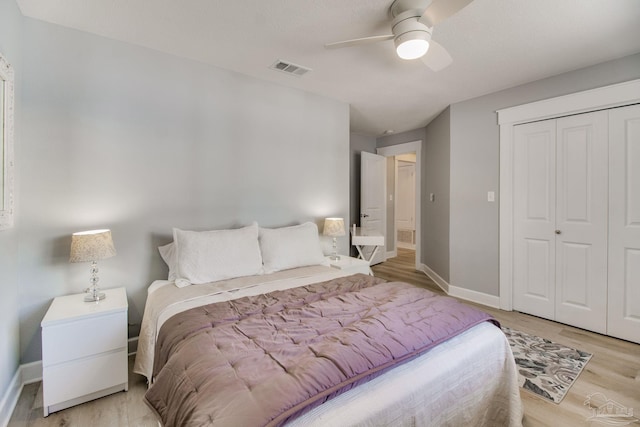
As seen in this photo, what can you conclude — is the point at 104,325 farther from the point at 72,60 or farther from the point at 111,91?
the point at 72,60

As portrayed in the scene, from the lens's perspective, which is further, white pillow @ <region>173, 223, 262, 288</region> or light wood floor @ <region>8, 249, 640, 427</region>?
white pillow @ <region>173, 223, 262, 288</region>

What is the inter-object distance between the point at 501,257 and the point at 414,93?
2145 mm

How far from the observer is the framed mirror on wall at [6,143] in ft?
5.08

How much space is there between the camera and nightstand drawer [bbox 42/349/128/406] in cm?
167

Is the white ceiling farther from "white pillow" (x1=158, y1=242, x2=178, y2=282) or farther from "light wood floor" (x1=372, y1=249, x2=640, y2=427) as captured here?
"light wood floor" (x1=372, y1=249, x2=640, y2=427)

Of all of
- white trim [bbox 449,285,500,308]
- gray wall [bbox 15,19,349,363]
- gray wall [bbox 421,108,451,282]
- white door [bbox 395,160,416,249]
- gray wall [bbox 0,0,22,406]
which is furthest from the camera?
white door [bbox 395,160,416,249]

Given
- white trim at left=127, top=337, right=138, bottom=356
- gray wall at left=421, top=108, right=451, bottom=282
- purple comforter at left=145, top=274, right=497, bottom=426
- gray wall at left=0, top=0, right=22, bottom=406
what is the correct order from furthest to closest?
gray wall at left=421, top=108, right=451, bottom=282, white trim at left=127, top=337, right=138, bottom=356, gray wall at left=0, top=0, right=22, bottom=406, purple comforter at left=145, top=274, right=497, bottom=426

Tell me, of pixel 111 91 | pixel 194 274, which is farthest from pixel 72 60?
pixel 194 274

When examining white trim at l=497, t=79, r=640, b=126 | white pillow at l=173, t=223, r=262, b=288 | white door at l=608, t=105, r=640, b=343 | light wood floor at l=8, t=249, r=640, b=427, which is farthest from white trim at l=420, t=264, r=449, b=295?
white pillow at l=173, t=223, r=262, b=288

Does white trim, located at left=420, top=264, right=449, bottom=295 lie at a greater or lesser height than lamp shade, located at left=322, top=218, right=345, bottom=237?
lesser

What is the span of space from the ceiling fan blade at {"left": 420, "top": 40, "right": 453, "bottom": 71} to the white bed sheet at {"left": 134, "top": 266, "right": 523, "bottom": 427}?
1697 millimetres

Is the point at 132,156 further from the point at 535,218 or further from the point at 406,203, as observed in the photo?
the point at 406,203

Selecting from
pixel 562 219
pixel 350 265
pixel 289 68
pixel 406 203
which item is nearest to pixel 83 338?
pixel 350 265

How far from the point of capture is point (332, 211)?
3.61 metres
